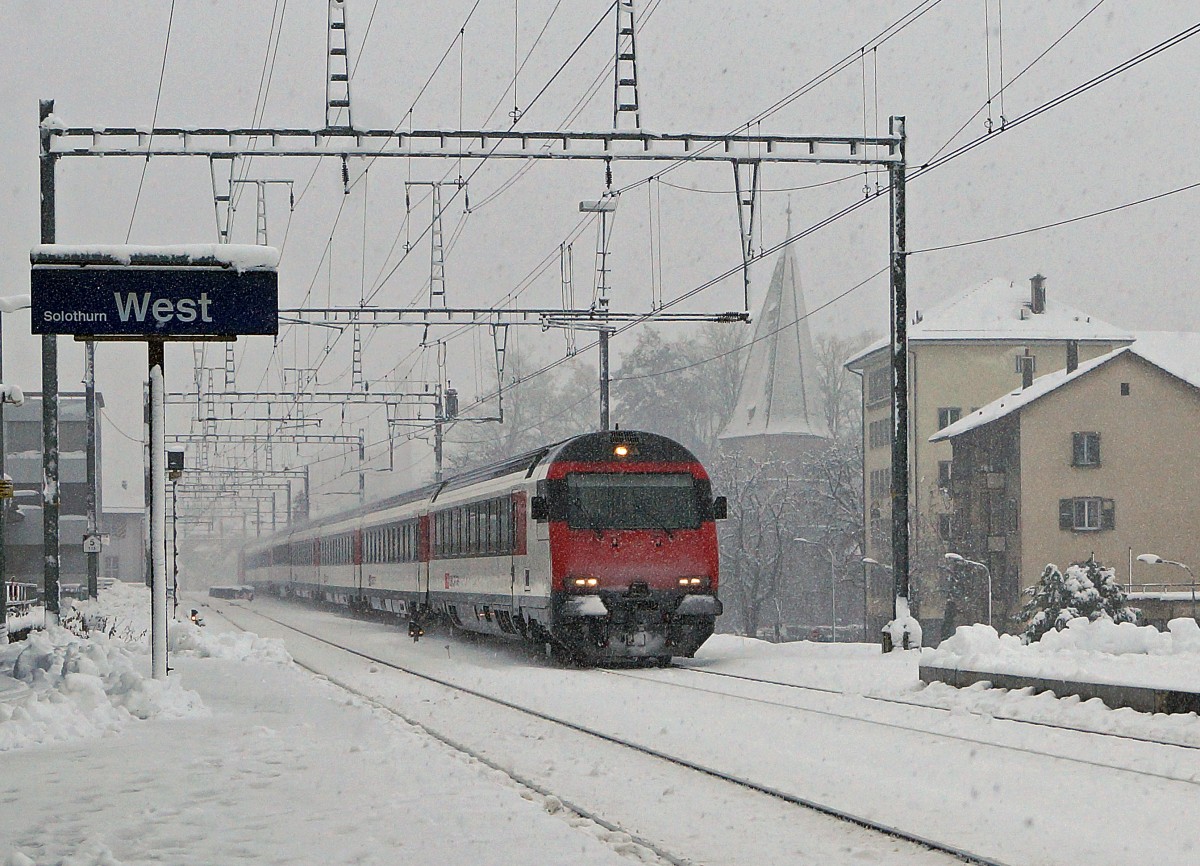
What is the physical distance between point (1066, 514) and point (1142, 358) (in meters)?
6.79

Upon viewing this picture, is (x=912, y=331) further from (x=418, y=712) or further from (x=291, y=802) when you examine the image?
(x=291, y=802)

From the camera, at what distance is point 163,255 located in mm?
15328

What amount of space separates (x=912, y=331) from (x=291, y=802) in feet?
235

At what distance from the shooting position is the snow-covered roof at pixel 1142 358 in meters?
64.4

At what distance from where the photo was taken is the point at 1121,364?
2566 inches

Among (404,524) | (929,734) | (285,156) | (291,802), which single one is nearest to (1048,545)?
(404,524)

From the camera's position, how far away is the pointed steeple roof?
94562 millimetres

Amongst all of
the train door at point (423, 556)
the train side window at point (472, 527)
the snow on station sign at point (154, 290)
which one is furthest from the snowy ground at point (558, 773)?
the train door at point (423, 556)

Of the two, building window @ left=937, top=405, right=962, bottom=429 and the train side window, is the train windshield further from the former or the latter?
building window @ left=937, top=405, right=962, bottom=429

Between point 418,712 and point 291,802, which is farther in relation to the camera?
point 418,712

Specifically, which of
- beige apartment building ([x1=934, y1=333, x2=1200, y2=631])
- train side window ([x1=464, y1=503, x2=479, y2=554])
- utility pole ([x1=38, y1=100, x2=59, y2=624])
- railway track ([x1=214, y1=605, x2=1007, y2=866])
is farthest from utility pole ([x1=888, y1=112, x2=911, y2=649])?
beige apartment building ([x1=934, y1=333, x2=1200, y2=631])

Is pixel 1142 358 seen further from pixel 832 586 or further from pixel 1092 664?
pixel 1092 664

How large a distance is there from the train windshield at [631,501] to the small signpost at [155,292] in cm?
787

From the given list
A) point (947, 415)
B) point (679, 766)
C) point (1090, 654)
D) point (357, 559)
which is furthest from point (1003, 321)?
point (679, 766)
